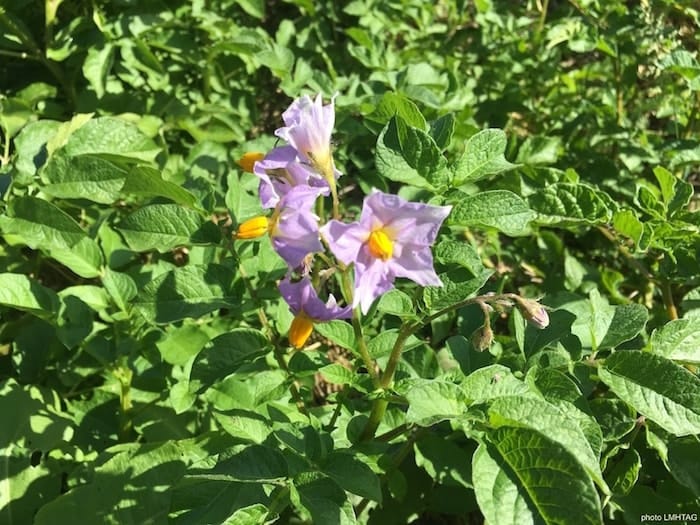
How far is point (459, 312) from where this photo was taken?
158cm

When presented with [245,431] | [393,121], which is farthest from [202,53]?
[245,431]

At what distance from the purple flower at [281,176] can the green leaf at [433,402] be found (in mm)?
337

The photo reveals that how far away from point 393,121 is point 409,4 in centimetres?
154

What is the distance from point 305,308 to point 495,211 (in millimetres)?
362

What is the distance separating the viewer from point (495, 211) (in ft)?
3.76

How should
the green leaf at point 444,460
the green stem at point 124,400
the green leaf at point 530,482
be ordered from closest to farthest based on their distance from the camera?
the green leaf at point 530,482 < the green leaf at point 444,460 < the green stem at point 124,400

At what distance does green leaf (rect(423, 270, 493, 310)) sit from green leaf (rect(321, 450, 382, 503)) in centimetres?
29

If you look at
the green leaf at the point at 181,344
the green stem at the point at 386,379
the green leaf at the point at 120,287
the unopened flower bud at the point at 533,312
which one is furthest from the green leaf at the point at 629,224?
the green leaf at the point at 120,287

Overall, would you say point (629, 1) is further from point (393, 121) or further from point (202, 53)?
point (393, 121)

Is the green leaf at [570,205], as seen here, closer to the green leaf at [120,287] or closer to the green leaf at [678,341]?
the green leaf at [678,341]

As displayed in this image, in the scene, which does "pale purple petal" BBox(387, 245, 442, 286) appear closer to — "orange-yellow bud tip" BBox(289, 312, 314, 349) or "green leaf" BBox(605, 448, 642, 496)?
"orange-yellow bud tip" BBox(289, 312, 314, 349)

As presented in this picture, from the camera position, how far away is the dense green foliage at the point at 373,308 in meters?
1.12

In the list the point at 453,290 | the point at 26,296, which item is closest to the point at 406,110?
the point at 453,290

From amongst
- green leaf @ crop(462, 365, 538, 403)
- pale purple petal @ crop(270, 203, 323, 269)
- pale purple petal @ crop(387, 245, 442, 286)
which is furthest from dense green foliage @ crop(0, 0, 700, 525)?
pale purple petal @ crop(270, 203, 323, 269)
